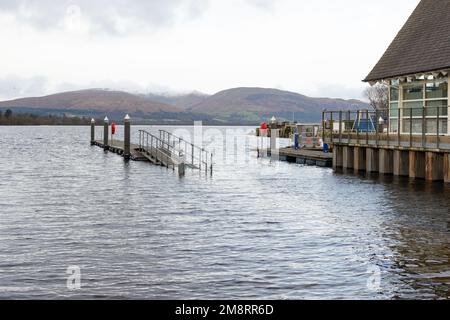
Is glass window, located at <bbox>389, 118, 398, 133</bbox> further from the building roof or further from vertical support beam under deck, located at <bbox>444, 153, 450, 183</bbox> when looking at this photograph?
vertical support beam under deck, located at <bbox>444, 153, 450, 183</bbox>

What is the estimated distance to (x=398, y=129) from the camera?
3459 cm

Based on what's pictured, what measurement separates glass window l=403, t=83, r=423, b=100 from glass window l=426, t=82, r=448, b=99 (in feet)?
2.12

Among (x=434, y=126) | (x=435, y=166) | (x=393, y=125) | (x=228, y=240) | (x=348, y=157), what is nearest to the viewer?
(x=228, y=240)

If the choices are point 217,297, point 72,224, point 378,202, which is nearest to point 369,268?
point 217,297

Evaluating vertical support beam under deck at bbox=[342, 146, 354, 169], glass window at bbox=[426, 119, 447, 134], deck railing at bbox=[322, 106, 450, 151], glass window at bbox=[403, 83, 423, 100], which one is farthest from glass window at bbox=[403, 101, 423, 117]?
vertical support beam under deck at bbox=[342, 146, 354, 169]

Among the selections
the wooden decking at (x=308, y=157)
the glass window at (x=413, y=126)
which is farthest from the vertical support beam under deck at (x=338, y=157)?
the glass window at (x=413, y=126)

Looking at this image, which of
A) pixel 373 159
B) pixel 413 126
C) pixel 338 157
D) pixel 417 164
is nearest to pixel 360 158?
pixel 373 159

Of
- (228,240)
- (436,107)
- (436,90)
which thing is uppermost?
(436,90)

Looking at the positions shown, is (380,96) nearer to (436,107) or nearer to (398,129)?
(398,129)

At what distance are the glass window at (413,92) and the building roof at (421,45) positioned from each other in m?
0.86

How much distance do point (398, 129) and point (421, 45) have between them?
16.0 feet

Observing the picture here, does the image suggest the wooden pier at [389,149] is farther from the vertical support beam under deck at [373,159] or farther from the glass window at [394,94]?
the glass window at [394,94]

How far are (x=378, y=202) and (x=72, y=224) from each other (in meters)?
11.9
